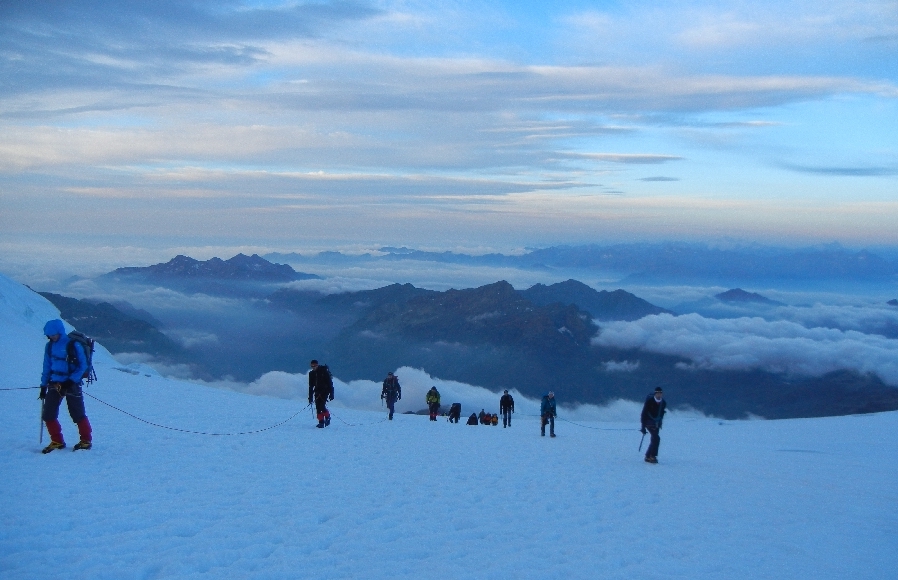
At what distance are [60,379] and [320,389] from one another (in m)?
7.37

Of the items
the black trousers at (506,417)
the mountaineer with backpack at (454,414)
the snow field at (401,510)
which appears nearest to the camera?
the snow field at (401,510)

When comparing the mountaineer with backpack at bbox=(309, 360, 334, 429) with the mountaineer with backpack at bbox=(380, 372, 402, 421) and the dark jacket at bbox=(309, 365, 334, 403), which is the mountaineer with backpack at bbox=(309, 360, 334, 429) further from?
the mountaineer with backpack at bbox=(380, 372, 402, 421)

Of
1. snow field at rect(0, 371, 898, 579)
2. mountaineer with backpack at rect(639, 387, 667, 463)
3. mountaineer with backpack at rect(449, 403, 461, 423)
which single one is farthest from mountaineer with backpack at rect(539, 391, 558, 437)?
mountaineer with backpack at rect(449, 403, 461, 423)

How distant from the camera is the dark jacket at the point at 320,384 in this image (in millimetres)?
17859

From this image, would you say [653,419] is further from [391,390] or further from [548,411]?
[391,390]

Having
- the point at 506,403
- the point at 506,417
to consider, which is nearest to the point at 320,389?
the point at 506,417

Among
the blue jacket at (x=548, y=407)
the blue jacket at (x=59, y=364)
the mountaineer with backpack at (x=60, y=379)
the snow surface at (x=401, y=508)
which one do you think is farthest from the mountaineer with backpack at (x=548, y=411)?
the blue jacket at (x=59, y=364)

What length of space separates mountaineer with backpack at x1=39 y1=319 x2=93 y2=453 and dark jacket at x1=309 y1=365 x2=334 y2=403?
6838mm

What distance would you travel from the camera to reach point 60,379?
37.3 feet

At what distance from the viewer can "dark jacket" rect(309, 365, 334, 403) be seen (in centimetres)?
1786

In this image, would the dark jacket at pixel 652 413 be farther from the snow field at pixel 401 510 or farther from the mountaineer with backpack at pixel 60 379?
the mountaineer with backpack at pixel 60 379

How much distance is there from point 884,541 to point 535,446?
31.0 feet

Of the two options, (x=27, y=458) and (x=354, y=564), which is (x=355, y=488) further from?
(x=27, y=458)

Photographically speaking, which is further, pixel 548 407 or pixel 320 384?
pixel 548 407
